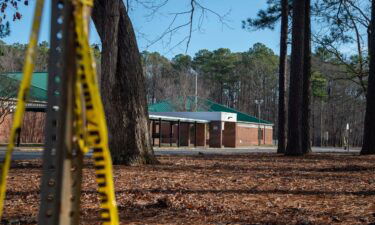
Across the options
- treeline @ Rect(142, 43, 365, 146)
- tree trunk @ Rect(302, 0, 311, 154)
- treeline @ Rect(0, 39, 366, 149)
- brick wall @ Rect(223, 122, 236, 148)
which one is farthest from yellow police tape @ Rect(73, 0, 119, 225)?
treeline @ Rect(142, 43, 365, 146)

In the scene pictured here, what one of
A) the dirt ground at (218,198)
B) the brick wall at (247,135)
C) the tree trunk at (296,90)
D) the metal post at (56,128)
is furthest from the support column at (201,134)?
the metal post at (56,128)

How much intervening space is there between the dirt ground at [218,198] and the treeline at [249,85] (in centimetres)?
6308

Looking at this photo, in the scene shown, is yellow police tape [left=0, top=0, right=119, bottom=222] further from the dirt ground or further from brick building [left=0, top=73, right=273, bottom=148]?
brick building [left=0, top=73, right=273, bottom=148]

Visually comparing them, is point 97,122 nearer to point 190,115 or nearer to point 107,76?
point 107,76

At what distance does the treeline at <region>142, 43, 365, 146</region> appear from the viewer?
76.9 meters

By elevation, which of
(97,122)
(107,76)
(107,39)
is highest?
(107,39)

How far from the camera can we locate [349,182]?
8758 millimetres

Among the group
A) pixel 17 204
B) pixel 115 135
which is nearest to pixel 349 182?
pixel 115 135

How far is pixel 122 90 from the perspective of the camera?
11.0 metres

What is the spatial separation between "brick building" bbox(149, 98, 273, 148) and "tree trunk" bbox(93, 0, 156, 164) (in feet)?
101

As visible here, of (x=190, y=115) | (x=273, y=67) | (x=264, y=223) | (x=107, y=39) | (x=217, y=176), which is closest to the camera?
(x=264, y=223)

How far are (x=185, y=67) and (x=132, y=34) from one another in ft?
221

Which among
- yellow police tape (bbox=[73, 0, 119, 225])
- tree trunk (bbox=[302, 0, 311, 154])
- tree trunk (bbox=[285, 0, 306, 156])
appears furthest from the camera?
tree trunk (bbox=[302, 0, 311, 154])

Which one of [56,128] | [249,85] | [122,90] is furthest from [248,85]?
[56,128]
